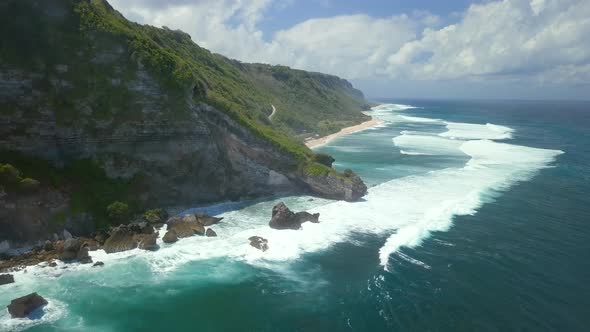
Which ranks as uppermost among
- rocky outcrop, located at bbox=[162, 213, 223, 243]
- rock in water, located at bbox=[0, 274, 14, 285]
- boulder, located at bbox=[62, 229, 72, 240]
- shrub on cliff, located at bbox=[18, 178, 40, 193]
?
shrub on cliff, located at bbox=[18, 178, 40, 193]

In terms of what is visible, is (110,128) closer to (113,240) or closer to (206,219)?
(113,240)

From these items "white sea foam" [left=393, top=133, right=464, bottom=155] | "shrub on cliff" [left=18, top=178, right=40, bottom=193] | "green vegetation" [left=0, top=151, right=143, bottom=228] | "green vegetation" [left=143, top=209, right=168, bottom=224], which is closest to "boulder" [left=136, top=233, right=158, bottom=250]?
"green vegetation" [left=143, top=209, right=168, bottom=224]

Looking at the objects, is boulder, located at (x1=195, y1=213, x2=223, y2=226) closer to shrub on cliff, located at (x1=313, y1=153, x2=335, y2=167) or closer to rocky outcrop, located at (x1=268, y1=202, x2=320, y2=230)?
rocky outcrop, located at (x1=268, y1=202, x2=320, y2=230)

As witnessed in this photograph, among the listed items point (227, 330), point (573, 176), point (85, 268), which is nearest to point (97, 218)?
point (85, 268)

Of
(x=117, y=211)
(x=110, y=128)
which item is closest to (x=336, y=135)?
(x=110, y=128)

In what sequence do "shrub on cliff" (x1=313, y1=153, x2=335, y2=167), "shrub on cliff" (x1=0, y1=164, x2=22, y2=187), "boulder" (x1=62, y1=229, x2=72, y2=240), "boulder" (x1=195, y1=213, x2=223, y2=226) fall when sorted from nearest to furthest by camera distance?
"shrub on cliff" (x1=0, y1=164, x2=22, y2=187), "boulder" (x1=62, y1=229, x2=72, y2=240), "boulder" (x1=195, y1=213, x2=223, y2=226), "shrub on cliff" (x1=313, y1=153, x2=335, y2=167)

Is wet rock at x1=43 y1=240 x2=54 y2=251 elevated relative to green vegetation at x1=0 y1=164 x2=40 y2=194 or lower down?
lower down

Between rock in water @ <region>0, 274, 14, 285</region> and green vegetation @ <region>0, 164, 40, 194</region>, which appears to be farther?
green vegetation @ <region>0, 164, 40, 194</region>
